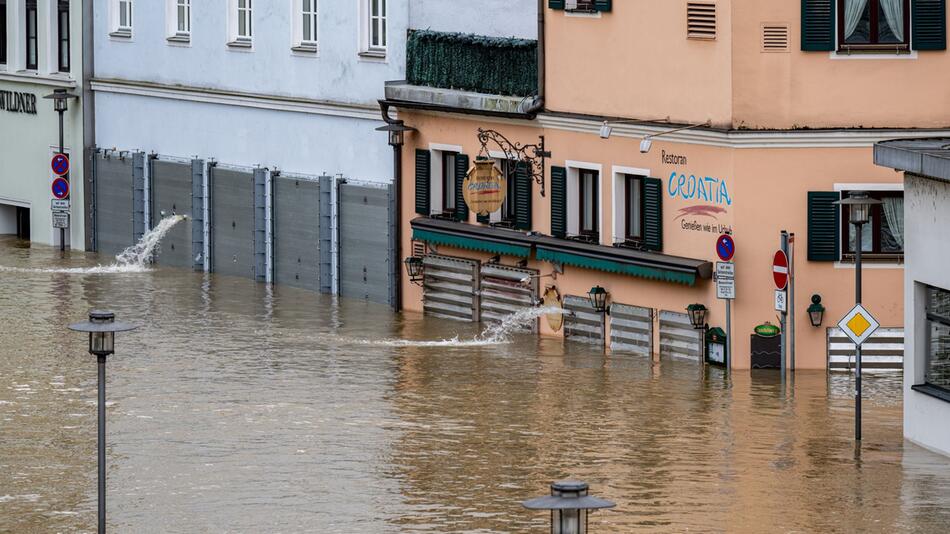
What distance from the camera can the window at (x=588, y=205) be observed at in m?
37.4

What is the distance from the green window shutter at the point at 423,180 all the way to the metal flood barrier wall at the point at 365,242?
42.2 inches

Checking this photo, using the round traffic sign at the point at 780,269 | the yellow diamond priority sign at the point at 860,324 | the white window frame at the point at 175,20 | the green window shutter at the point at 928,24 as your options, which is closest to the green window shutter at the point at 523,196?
the round traffic sign at the point at 780,269

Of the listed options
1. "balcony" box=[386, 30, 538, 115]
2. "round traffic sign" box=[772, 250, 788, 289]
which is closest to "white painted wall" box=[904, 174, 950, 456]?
"round traffic sign" box=[772, 250, 788, 289]

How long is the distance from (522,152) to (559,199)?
130 cm

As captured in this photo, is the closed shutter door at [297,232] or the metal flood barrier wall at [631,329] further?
the closed shutter door at [297,232]

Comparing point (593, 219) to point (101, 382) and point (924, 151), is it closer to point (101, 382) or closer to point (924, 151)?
point (924, 151)

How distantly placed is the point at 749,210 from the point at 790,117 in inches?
58.6

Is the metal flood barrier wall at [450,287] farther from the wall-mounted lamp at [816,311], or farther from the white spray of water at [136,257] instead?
the white spray of water at [136,257]

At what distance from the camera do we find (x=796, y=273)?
34.3 m

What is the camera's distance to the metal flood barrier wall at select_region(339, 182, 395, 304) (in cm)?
4241

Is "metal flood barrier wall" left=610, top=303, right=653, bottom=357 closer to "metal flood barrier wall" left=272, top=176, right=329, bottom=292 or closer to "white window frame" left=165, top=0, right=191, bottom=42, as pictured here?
"metal flood barrier wall" left=272, top=176, right=329, bottom=292

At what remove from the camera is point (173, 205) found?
158ft

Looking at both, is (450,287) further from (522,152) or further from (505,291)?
(522,152)

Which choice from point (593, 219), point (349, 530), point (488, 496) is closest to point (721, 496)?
point (488, 496)
